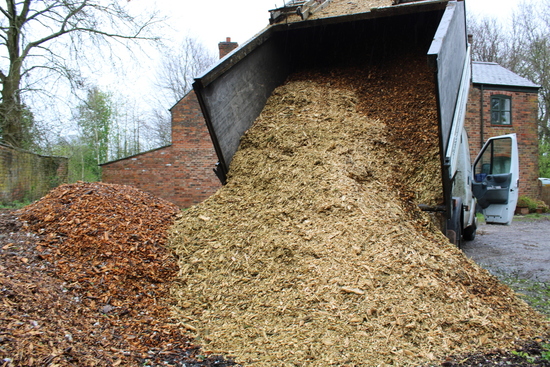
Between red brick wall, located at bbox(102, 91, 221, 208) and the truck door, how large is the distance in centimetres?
775

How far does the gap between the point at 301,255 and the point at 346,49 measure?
357 centimetres

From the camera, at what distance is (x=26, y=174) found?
418 inches

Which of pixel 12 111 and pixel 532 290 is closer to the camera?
pixel 532 290

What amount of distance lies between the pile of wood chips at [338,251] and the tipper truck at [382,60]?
27 centimetres

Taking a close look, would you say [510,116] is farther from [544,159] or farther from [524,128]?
[544,159]

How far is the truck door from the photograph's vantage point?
6387 mm

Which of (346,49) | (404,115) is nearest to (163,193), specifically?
(346,49)

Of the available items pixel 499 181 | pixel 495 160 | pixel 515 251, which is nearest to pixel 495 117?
pixel 495 160

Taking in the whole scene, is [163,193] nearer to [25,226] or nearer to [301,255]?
[25,226]

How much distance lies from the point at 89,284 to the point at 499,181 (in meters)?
6.03

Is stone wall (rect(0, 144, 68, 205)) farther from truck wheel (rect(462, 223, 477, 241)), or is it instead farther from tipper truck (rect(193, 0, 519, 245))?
truck wheel (rect(462, 223, 477, 241))

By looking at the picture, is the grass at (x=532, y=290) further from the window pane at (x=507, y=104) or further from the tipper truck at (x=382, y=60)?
the window pane at (x=507, y=104)

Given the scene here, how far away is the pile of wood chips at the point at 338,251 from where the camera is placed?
2693 millimetres

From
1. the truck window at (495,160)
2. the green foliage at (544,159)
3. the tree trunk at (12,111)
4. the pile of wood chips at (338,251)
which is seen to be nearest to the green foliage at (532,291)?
the pile of wood chips at (338,251)
